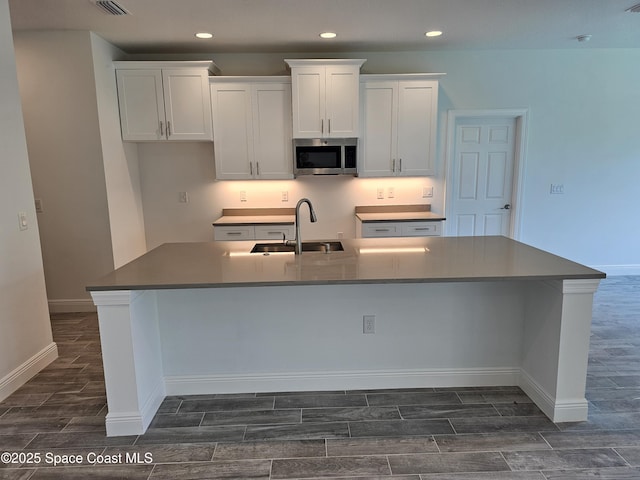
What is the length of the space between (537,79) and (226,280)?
14.7 feet

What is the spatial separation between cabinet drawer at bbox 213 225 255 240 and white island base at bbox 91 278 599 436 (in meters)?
1.88

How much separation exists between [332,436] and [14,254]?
239cm

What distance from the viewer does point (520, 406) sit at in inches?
91.2

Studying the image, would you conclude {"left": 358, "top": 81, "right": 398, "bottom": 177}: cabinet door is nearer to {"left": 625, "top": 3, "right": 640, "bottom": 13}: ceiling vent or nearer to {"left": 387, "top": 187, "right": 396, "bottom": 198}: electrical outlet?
{"left": 387, "top": 187, "right": 396, "bottom": 198}: electrical outlet

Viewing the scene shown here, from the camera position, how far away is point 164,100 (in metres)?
4.18

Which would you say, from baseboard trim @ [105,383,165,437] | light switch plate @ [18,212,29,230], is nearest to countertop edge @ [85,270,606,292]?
baseboard trim @ [105,383,165,437]

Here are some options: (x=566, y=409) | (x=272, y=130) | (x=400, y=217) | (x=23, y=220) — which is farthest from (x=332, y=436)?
(x=272, y=130)

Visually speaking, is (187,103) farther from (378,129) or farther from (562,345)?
(562,345)

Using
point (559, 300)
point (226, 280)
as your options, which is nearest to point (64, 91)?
point (226, 280)

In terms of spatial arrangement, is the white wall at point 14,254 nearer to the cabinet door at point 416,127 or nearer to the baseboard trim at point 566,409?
the baseboard trim at point 566,409

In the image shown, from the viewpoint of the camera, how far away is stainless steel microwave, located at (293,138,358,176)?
4285 millimetres

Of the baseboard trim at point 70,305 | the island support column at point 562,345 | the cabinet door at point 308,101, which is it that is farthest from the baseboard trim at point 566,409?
the baseboard trim at point 70,305

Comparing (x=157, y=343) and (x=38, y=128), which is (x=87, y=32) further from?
(x=157, y=343)

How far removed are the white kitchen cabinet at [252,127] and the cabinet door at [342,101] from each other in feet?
1.46
